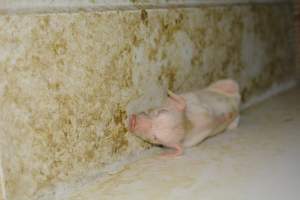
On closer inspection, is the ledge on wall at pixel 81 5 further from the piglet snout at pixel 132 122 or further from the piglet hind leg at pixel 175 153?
the piglet hind leg at pixel 175 153

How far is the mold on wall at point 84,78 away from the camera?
6.35ft

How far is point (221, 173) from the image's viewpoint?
236 centimetres

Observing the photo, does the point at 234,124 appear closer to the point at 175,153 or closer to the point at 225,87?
the point at 225,87

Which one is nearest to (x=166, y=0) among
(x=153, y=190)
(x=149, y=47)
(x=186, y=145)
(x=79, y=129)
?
(x=149, y=47)

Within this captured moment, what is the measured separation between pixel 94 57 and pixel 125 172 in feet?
2.14

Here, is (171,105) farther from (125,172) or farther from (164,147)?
(125,172)

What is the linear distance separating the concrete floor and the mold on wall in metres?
0.16

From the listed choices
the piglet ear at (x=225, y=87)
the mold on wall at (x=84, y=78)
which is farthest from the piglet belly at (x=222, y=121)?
the mold on wall at (x=84, y=78)

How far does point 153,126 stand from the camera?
2586 mm

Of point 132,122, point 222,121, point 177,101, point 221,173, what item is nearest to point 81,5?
point 132,122

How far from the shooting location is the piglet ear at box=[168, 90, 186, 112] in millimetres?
2715

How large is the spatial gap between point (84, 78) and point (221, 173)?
876 mm

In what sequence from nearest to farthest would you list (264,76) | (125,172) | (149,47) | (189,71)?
(125,172) < (149,47) < (189,71) < (264,76)

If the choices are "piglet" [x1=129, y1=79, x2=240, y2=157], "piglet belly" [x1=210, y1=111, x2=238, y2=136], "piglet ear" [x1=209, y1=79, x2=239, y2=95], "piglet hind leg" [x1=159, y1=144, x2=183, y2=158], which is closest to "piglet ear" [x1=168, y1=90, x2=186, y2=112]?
"piglet" [x1=129, y1=79, x2=240, y2=157]
